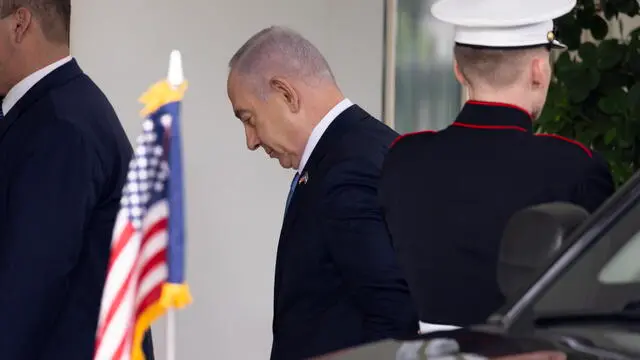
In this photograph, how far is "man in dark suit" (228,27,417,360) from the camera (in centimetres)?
265

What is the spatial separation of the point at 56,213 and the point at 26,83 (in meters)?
0.35

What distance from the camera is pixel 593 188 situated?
2252 millimetres

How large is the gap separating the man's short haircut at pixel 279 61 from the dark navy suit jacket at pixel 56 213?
1.27ft

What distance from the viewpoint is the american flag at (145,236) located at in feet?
7.19

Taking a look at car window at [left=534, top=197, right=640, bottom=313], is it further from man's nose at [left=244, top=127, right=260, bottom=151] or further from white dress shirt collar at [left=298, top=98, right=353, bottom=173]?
man's nose at [left=244, top=127, right=260, bottom=151]

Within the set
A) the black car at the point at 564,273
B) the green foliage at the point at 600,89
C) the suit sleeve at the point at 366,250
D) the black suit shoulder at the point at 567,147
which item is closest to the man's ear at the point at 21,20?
the suit sleeve at the point at 366,250

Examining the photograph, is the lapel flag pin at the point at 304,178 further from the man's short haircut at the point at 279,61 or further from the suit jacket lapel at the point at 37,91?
the suit jacket lapel at the point at 37,91

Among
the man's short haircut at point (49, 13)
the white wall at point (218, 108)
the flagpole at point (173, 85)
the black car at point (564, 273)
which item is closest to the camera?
the black car at point (564, 273)

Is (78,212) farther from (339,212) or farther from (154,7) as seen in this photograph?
(154,7)

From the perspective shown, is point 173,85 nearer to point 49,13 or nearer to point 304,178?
point 304,178

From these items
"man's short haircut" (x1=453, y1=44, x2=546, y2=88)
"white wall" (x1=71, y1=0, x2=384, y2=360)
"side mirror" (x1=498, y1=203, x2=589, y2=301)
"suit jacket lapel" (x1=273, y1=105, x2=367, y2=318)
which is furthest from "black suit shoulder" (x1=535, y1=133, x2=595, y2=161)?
"white wall" (x1=71, y1=0, x2=384, y2=360)

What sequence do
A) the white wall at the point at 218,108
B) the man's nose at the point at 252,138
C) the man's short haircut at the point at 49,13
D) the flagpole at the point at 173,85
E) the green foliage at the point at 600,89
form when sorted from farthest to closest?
the white wall at the point at 218,108
the green foliage at the point at 600,89
the man's short haircut at the point at 49,13
the man's nose at the point at 252,138
the flagpole at the point at 173,85

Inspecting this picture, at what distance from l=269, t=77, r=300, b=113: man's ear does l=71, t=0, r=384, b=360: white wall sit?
158 centimetres

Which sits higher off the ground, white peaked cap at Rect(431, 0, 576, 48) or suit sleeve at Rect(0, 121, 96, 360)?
white peaked cap at Rect(431, 0, 576, 48)
